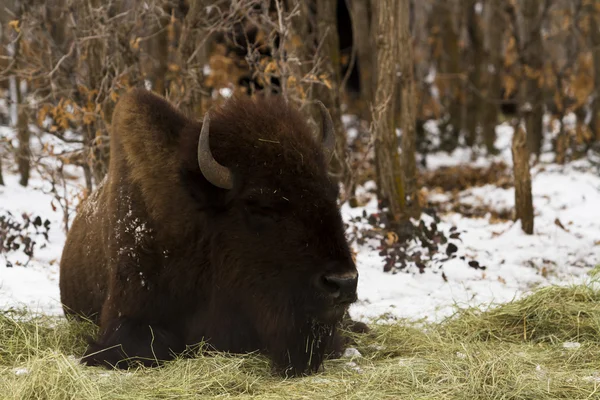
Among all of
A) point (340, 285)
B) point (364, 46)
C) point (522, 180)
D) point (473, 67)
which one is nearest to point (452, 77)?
point (473, 67)

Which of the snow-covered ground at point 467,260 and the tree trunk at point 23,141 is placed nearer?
the snow-covered ground at point 467,260

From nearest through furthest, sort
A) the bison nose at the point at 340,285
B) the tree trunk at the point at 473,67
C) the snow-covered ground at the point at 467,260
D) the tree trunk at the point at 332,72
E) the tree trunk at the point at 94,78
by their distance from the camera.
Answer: the bison nose at the point at 340,285 < the snow-covered ground at the point at 467,260 < the tree trunk at the point at 94,78 < the tree trunk at the point at 332,72 < the tree trunk at the point at 473,67

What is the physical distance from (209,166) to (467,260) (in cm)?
424

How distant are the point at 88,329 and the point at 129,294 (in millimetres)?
711

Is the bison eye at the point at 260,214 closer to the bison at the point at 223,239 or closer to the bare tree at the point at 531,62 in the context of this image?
the bison at the point at 223,239

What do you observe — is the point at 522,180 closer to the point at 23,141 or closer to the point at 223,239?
the point at 223,239

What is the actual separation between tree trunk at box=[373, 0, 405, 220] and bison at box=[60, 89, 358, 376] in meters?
3.14

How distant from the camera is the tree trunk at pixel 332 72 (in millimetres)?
9188

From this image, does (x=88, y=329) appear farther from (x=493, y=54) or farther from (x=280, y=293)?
(x=493, y=54)

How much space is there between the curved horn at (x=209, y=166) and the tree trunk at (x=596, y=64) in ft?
40.3

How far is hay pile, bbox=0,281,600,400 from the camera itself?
12.8 feet

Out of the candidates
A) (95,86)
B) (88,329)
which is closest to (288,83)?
(95,86)

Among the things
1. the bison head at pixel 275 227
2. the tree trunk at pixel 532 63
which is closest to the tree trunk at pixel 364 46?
the tree trunk at pixel 532 63

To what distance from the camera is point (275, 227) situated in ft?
14.3
